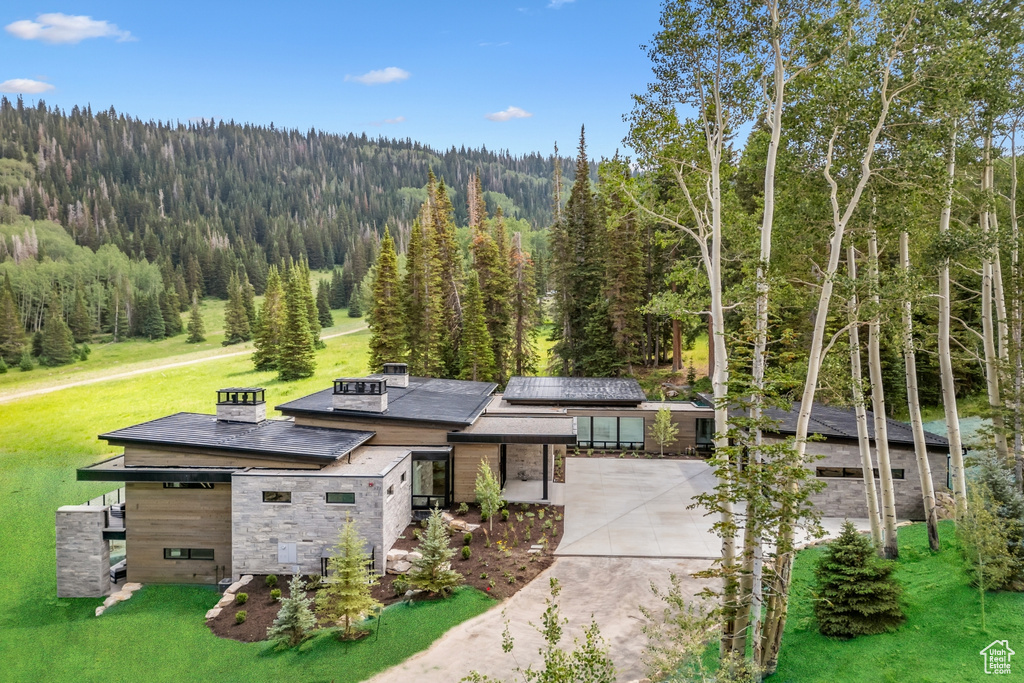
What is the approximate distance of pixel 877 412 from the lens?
14.7 meters

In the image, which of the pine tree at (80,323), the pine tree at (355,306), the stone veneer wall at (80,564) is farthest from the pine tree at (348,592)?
the pine tree at (355,306)

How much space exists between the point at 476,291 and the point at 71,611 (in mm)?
27804

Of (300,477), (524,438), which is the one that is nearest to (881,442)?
(524,438)

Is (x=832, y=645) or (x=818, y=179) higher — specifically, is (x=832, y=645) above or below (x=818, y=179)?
below

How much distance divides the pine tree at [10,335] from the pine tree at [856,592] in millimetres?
65110

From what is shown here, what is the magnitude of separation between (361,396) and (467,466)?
15.3ft

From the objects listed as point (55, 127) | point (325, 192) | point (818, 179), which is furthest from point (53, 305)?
point (325, 192)

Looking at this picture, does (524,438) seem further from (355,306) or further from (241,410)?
(355,306)

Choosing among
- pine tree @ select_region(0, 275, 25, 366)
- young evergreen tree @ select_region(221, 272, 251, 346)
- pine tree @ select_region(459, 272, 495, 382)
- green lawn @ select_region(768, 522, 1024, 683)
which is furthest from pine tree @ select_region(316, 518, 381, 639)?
young evergreen tree @ select_region(221, 272, 251, 346)

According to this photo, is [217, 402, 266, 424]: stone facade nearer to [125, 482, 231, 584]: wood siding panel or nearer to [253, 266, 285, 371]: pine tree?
[125, 482, 231, 584]: wood siding panel

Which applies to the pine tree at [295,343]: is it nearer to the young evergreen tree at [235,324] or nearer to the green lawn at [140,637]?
the young evergreen tree at [235,324]

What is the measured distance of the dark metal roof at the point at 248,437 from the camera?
16.9m

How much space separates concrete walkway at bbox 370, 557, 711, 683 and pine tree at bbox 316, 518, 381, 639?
1716mm

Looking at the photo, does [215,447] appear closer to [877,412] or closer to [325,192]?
[877,412]
